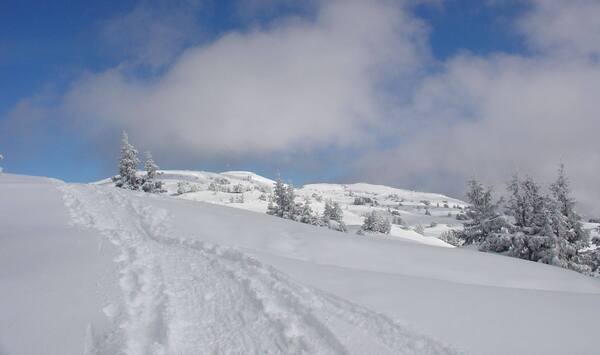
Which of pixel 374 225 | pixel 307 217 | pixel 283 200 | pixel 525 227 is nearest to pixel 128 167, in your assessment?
pixel 283 200

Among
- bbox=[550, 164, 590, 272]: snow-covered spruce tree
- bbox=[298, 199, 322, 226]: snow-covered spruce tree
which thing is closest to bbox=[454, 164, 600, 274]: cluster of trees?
bbox=[550, 164, 590, 272]: snow-covered spruce tree

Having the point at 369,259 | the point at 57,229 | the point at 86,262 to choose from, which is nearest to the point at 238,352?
the point at 86,262

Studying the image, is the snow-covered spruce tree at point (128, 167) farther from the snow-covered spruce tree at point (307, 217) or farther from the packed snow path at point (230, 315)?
the packed snow path at point (230, 315)

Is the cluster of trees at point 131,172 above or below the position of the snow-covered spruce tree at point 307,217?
above

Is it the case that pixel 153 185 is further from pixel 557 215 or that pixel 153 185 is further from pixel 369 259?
pixel 557 215

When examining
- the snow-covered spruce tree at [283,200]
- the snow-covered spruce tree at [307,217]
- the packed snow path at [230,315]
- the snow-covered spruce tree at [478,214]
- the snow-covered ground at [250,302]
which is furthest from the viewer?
the snow-covered spruce tree at [283,200]

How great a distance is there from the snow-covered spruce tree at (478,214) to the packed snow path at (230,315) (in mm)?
25554

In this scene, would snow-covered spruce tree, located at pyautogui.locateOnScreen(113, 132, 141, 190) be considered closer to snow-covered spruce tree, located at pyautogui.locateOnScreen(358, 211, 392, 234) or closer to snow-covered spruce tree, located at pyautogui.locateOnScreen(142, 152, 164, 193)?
snow-covered spruce tree, located at pyautogui.locateOnScreen(142, 152, 164, 193)

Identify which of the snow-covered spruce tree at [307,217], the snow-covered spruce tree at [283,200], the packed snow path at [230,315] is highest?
the snow-covered spruce tree at [283,200]

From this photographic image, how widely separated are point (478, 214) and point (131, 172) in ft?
117

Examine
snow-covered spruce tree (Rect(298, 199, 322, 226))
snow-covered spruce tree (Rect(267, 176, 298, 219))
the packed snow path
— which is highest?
snow-covered spruce tree (Rect(267, 176, 298, 219))

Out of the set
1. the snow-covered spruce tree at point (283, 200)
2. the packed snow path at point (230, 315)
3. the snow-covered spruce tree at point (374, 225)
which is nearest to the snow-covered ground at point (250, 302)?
the packed snow path at point (230, 315)

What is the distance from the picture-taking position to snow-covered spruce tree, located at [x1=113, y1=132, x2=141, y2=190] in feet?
137

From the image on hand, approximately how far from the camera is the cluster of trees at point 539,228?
2494cm
